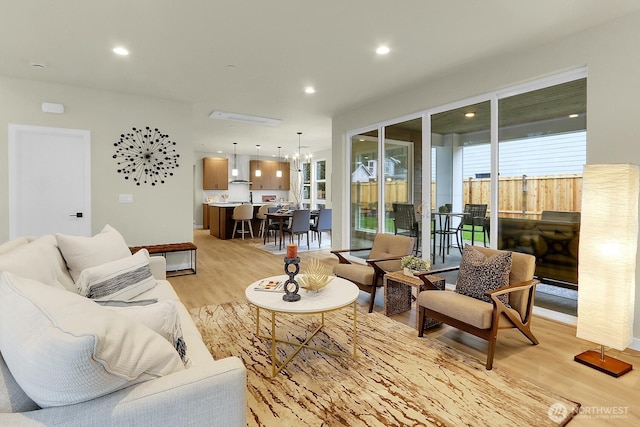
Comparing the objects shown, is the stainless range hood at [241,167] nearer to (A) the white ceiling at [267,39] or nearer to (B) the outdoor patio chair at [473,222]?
(A) the white ceiling at [267,39]

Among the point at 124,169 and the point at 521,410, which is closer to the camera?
the point at 521,410

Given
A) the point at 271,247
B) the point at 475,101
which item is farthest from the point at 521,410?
the point at 271,247


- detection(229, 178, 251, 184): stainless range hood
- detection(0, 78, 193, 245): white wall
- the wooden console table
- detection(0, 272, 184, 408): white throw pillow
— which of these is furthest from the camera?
detection(229, 178, 251, 184): stainless range hood

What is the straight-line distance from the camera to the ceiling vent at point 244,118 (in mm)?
6027

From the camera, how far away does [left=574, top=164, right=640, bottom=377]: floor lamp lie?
2289 mm

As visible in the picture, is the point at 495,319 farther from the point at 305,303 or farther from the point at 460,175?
the point at 460,175

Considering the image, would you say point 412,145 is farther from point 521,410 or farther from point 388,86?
point 521,410

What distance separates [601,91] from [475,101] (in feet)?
4.07

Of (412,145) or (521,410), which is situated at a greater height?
(412,145)

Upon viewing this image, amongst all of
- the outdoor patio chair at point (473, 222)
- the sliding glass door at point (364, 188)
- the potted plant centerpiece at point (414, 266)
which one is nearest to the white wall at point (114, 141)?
the sliding glass door at point (364, 188)

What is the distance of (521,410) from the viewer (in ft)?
6.20

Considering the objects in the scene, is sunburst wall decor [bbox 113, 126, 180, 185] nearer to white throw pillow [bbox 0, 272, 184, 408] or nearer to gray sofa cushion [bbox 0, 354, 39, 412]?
white throw pillow [bbox 0, 272, 184, 408]

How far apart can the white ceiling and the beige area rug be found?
269cm

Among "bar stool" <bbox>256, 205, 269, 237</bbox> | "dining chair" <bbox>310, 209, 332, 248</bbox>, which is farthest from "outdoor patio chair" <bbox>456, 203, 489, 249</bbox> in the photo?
"bar stool" <bbox>256, 205, 269, 237</bbox>
